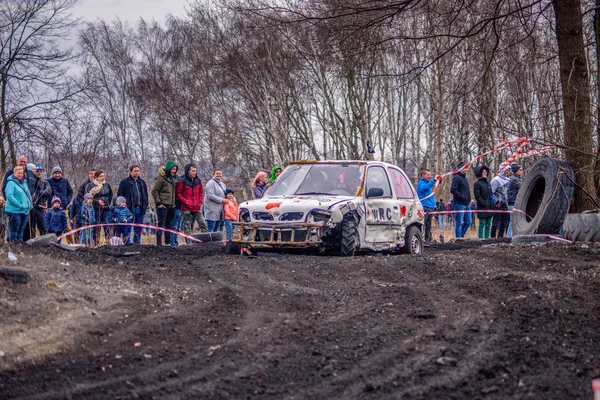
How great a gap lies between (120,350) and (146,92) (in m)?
42.9

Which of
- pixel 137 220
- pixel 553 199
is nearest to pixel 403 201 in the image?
pixel 553 199

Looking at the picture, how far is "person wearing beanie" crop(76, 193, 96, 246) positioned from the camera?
15320mm

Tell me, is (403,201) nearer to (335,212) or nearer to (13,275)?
(335,212)

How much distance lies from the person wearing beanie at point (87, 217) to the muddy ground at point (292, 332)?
218 inches

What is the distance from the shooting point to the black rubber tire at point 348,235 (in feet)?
38.9

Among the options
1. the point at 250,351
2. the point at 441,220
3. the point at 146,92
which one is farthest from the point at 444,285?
the point at 146,92

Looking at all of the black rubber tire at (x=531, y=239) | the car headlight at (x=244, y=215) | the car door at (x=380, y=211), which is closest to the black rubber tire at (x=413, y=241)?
the car door at (x=380, y=211)

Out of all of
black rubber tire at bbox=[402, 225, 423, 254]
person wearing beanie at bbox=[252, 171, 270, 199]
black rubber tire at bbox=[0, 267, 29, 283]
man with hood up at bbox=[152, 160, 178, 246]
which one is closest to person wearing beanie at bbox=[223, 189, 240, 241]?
person wearing beanie at bbox=[252, 171, 270, 199]

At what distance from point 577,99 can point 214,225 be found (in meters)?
8.41

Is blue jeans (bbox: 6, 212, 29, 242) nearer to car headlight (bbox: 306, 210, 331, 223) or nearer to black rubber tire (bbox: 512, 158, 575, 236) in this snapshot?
car headlight (bbox: 306, 210, 331, 223)

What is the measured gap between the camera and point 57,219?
15.7 m

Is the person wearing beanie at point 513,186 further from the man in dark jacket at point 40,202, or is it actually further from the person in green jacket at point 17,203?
the person in green jacket at point 17,203

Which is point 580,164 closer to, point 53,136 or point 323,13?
point 323,13

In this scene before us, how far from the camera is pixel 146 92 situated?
153 ft
